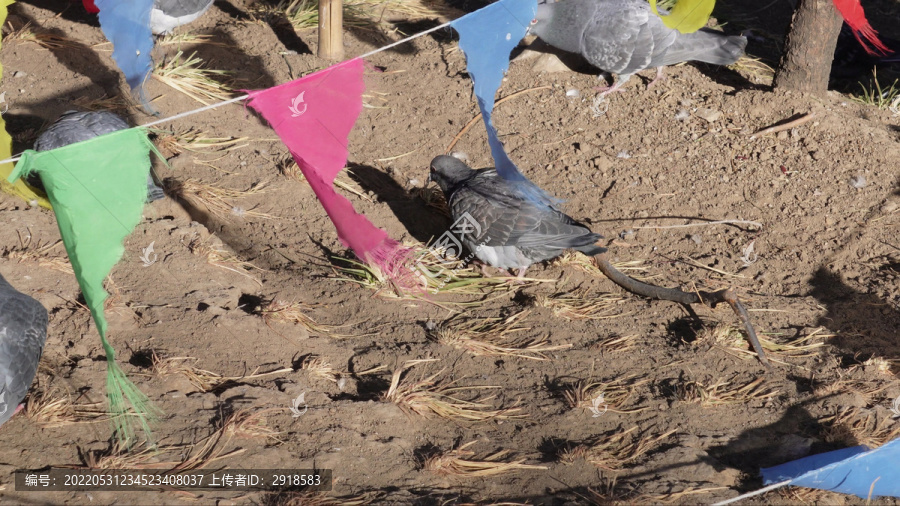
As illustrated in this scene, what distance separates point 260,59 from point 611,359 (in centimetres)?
376

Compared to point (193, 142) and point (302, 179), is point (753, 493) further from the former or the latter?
point (193, 142)

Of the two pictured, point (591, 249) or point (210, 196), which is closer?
point (591, 249)

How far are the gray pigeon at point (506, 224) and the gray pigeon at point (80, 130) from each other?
1.69 meters

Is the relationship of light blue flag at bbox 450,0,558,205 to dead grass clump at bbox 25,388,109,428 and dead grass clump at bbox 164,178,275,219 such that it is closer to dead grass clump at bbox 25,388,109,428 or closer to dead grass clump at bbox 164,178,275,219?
dead grass clump at bbox 164,178,275,219

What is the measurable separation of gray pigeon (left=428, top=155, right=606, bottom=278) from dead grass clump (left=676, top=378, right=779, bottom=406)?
2.88 feet

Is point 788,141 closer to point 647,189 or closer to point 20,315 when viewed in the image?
point 647,189

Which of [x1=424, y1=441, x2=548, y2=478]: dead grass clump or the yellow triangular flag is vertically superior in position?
the yellow triangular flag

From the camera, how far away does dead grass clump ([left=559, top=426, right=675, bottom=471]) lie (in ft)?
9.48

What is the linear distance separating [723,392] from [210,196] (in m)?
3.12

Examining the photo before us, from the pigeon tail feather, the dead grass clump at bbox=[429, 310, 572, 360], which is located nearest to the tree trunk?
the pigeon tail feather

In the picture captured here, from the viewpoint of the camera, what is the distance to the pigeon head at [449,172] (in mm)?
4266

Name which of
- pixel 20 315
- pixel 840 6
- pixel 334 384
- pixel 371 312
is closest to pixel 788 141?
pixel 840 6

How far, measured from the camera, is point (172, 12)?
192 inches

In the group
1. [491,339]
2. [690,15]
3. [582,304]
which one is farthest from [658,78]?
[491,339]
